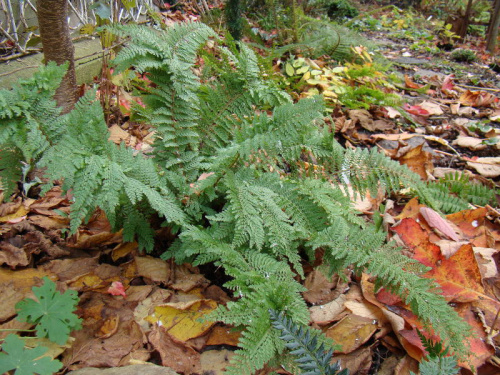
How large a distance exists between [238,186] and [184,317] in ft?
1.76

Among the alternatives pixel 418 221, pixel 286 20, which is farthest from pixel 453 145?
pixel 286 20

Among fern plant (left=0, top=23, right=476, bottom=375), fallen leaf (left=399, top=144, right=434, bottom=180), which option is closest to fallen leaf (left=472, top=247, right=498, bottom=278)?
fern plant (left=0, top=23, right=476, bottom=375)

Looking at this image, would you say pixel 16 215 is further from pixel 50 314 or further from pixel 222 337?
pixel 222 337

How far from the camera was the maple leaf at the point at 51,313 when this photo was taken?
1.24m

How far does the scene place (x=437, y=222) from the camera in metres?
1.98

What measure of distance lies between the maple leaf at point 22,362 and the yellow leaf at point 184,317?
1.34 ft

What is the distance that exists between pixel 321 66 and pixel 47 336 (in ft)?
11.6

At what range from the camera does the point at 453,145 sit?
3.16 metres

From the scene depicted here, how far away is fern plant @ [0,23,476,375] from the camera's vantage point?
1261mm

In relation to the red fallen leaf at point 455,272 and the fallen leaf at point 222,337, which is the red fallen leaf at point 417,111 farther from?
the fallen leaf at point 222,337

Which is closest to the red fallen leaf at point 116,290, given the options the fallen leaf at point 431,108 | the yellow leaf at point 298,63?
the yellow leaf at point 298,63

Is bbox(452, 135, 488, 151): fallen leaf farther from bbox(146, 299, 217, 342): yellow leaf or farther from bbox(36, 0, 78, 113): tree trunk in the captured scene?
bbox(36, 0, 78, 113): tree trunk

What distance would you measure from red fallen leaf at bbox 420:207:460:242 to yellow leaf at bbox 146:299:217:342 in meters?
1.20

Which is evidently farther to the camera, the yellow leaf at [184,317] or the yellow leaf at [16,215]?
the yellow leaf at [16,215]
